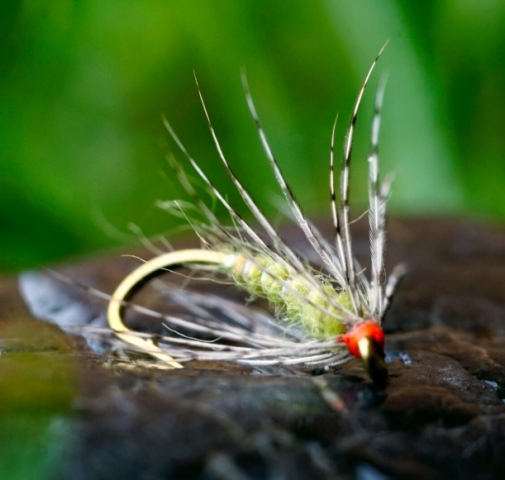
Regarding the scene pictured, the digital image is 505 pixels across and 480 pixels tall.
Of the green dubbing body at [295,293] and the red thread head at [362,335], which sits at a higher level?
the green dubbing body at [295,293]

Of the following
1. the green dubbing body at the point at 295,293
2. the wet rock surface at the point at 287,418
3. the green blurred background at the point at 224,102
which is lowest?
the wet rock surface at the point at 287,418

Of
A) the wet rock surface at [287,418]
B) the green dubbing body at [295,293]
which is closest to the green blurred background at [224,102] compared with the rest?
the green dubbing body at [295,293]

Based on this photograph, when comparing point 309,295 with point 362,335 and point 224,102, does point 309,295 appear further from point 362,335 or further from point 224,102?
point 224,102

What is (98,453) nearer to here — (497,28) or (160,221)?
(160,221)

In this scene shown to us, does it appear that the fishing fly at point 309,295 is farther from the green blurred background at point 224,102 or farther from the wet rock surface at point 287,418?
the green blurred background at point 224,102

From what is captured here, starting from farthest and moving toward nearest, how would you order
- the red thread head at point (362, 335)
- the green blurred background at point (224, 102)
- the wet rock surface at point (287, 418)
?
the green blurred background at point (224, 102)
the red thread head at point (362, 335)
the wet rock surface at point (287, 418)

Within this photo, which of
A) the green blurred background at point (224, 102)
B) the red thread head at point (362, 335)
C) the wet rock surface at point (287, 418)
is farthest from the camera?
the green blurred background at point (224, 102)

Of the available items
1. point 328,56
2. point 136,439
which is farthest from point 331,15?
point 136,439

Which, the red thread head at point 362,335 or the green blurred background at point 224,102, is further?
the green blurred background at point 224,102
